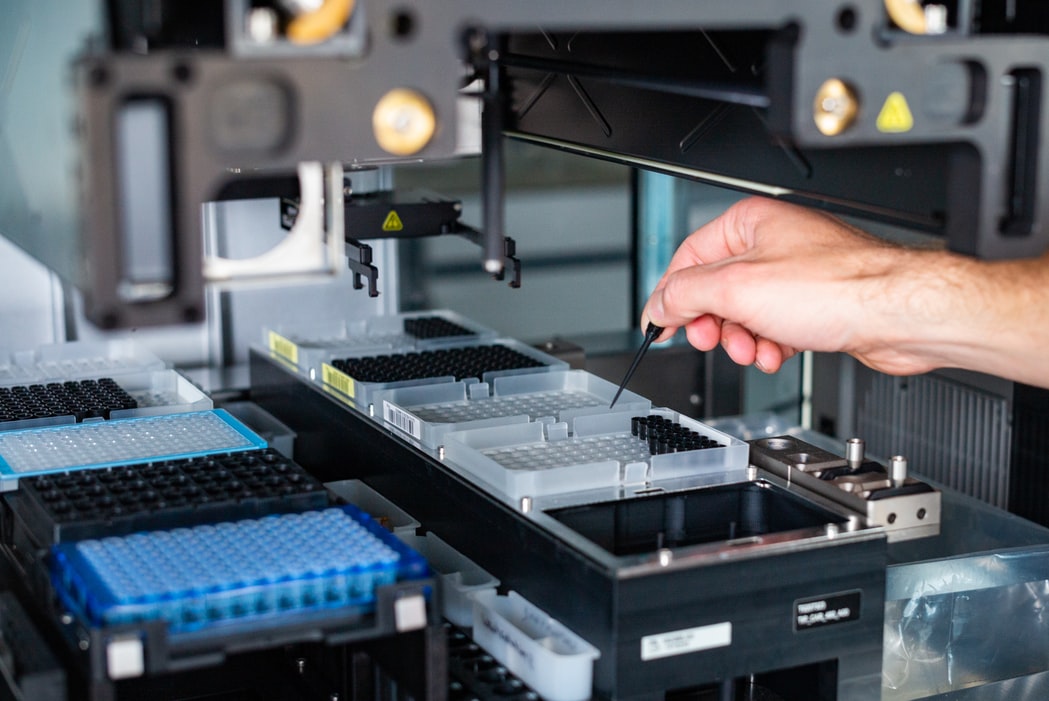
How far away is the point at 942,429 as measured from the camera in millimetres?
2355

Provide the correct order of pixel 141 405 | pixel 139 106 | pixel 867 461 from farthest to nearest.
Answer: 1. pixel 141 405
2. pixel 867 461
3. pixel 139 106

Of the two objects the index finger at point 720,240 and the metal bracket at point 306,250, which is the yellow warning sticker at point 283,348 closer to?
the index finger at point 720,240

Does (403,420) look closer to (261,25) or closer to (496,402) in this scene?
(496,402)

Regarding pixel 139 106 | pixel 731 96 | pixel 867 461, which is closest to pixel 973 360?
pixel 867 461

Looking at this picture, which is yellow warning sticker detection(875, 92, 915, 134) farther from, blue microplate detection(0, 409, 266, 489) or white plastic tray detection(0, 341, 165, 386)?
white plastic tray detection(0, 341, 165, 386)

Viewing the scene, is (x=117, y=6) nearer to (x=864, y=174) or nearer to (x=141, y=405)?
(x=864, y=174)

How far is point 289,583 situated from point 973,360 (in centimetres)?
88

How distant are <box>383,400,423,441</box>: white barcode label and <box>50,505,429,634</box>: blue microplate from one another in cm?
34

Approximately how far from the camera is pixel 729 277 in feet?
5.49

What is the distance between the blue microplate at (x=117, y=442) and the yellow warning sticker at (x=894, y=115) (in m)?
1.10

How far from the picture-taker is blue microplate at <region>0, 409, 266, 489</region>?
1876 millimetres

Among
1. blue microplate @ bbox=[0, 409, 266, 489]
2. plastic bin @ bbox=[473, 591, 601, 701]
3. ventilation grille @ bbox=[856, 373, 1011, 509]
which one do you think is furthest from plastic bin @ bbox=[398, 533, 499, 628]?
ventilation grille @ bbox=[856, 373, 1011, 509]

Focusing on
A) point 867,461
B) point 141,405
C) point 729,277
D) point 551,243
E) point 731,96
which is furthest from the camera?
point 551,243

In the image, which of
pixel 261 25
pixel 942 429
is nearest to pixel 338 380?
pixel 942 429
